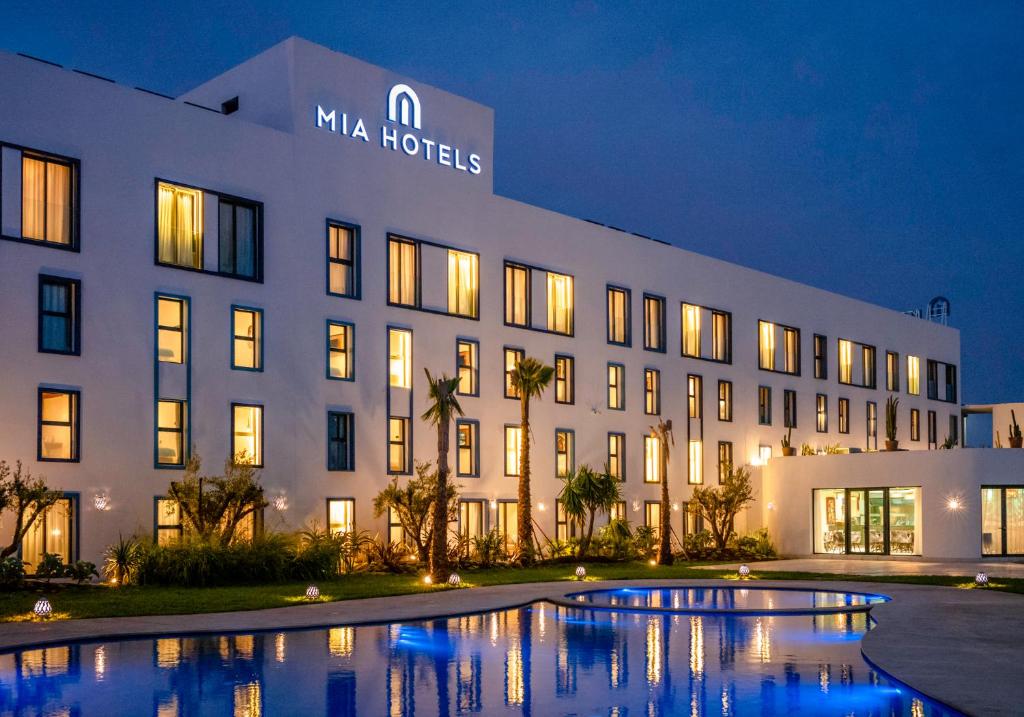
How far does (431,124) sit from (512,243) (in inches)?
172

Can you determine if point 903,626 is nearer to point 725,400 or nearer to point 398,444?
point 398,444

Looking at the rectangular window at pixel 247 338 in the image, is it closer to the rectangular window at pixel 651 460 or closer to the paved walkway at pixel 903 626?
the paved walkway at pixel 903 626

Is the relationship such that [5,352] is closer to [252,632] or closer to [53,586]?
[53,586]

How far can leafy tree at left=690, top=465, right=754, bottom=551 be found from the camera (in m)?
38.5

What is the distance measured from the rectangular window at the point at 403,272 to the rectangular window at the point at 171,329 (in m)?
6.09

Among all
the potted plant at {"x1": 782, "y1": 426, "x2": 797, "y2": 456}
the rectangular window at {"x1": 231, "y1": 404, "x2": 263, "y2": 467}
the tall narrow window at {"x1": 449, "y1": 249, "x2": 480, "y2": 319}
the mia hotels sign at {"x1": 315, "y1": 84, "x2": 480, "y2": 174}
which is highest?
the mia hotels sign at {"x1": 315, "y1": 84, "x2": 480, "y2": 174}

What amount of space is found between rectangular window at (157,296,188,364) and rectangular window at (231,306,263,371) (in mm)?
1254

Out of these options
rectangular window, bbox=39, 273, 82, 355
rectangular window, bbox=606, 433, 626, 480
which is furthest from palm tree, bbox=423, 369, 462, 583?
rectangular window, bbox=606, 433, 626, 480

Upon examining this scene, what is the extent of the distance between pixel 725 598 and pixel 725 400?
20.8 m

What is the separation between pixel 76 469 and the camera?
23.4 metres

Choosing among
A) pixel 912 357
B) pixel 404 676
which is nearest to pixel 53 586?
pixel 404 676

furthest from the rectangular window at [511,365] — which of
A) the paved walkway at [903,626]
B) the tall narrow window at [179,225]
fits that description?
the tall narrow window at [179,225]

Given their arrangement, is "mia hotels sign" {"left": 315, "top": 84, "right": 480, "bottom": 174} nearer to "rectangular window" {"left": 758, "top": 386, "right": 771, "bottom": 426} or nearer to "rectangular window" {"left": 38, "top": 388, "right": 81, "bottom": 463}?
"rectangular window" {"left": 38, "top": 388, "right": 81, "bottom": 463}

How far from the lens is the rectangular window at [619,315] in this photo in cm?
3778
